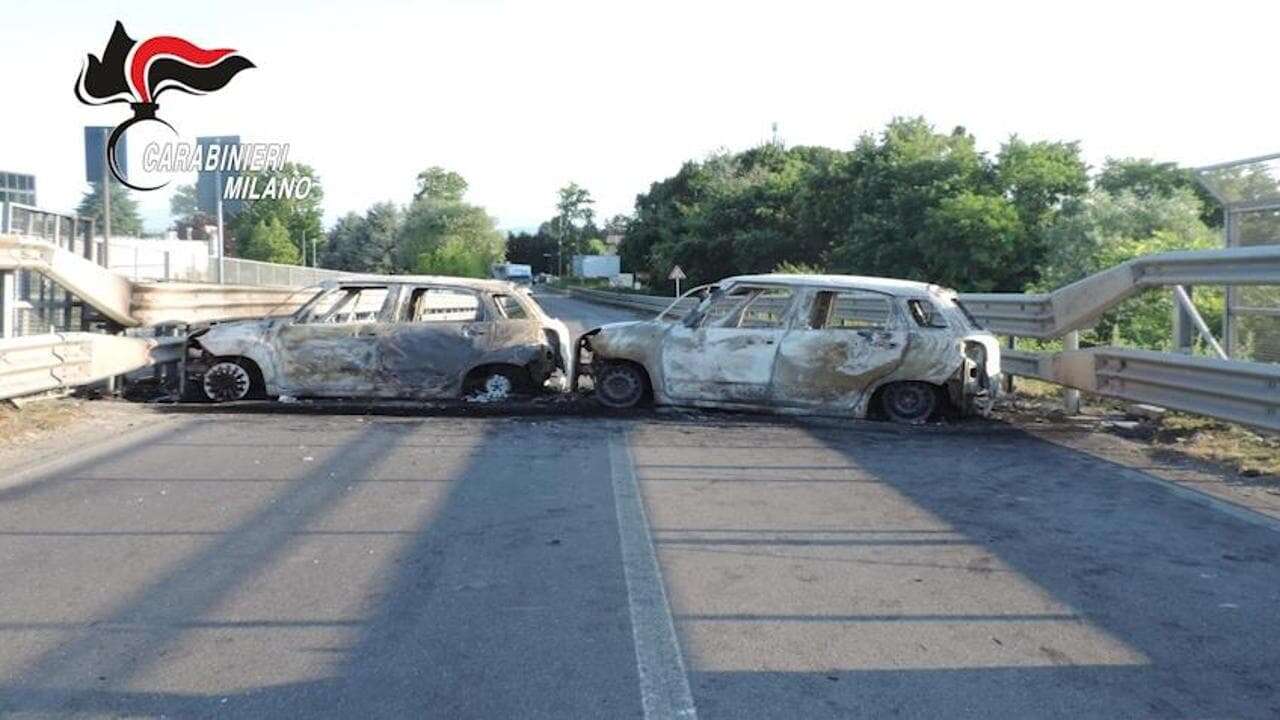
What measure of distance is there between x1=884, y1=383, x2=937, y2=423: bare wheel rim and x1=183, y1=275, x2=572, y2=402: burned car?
363cm

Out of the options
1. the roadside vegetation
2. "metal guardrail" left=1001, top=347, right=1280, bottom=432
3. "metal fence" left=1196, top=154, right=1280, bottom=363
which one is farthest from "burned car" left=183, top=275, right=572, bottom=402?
"metal fence" left=1196, top=154, right=1280, bottom=363

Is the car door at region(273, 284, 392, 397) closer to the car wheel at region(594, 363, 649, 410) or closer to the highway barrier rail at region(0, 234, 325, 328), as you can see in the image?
the highway barrier rail at region(0, 234, 325, 328)

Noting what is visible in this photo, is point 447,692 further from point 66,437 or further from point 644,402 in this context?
point 644,402

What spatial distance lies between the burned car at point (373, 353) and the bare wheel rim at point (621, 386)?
2.48ft

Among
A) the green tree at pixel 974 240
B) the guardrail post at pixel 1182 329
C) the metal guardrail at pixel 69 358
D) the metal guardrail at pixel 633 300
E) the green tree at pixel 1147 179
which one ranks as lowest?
the metal guardrail at pixel 69 358

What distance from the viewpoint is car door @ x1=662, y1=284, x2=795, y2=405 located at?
10.7 meters

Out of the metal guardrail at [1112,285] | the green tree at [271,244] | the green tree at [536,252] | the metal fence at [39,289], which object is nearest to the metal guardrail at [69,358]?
the metal fence at [39,289]

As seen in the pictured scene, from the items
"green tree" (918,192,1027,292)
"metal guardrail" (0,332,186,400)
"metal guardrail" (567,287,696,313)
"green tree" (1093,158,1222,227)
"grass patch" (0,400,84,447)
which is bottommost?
"grass patch" (0,400,84,447)

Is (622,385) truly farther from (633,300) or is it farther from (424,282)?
(633,300)

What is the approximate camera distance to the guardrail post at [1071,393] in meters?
10.6

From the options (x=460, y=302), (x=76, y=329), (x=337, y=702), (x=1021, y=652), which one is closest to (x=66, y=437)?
(x=76, y=329)

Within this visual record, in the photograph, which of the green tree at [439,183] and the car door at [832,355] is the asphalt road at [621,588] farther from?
the green tree at [439,183]

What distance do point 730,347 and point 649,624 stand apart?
6406 millimetres

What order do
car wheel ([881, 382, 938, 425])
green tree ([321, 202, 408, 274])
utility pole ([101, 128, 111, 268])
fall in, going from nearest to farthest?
1. car wheel ([881, 382, 938, 425])
2. utility pole ([101, 128, 111, 268])
3. green tree ([321, 202, 408, 274])
